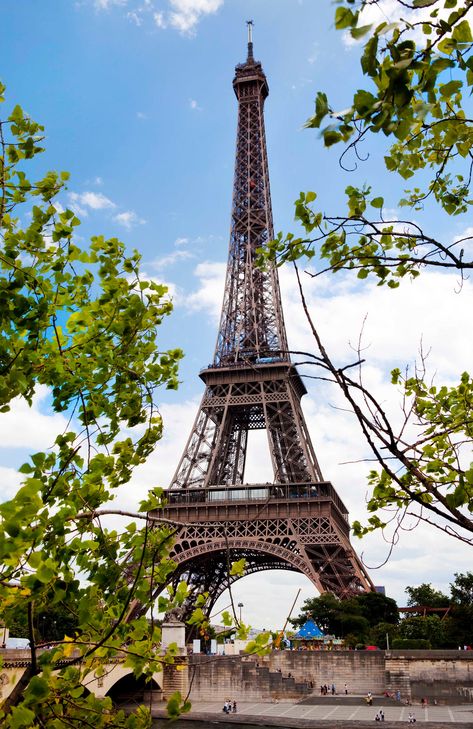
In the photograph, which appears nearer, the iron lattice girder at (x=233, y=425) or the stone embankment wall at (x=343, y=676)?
the stone embankment wall at (x=343, y=676)

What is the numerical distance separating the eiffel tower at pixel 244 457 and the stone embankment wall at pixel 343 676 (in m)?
5.07

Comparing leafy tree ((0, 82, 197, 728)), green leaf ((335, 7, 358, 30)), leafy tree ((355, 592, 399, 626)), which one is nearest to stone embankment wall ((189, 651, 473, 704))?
leafy tree ((355, 592, 399, 626))

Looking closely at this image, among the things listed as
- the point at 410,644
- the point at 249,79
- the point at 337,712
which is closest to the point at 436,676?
the point at 410,644

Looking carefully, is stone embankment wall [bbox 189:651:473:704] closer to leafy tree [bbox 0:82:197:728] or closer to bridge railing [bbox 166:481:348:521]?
bridge railing [bbox 166:481:348:521]

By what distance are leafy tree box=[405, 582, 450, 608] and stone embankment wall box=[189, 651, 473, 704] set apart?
37.9 m

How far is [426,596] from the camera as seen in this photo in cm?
7956

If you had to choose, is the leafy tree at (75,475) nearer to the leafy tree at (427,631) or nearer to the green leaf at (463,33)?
the green leaf at (463,33)

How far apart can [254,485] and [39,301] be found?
4602 centimetres

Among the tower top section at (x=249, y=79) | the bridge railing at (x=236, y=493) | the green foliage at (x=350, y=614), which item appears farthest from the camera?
the tower top section at (x=249, y=79)

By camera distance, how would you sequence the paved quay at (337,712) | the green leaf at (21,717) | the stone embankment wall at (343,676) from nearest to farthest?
1. the green leaf at (21,717)
2. the paved quay at (337,712)
3. the stone embankment wall at (343,676)

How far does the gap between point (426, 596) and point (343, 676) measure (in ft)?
139

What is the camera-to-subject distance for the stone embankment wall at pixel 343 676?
39188 mm

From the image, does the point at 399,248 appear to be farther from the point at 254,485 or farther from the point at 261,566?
the point at 261,566

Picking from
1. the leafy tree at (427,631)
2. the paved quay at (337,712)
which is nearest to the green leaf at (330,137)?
the paved quay at (337,712)
